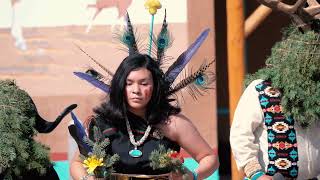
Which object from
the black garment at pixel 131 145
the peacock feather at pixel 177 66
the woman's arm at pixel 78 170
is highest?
the peacock feather at pixel 177 66

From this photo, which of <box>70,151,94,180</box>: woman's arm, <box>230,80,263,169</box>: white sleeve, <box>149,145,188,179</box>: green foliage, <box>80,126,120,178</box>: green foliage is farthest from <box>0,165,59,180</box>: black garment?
<box>230,80,263,169</box>: white sleeve

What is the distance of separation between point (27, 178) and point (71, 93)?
1.86 m

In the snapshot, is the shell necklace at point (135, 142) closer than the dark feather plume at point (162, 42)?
Yes

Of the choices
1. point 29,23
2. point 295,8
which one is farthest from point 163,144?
point 29,23

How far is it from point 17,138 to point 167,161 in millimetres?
823

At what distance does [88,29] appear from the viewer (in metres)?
5.28

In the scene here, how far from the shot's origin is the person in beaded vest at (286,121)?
341 centimetres

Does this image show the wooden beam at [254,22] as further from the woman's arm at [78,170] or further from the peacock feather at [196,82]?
the woman's arm at [78,170]

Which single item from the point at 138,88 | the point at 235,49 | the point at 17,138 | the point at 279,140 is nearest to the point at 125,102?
the point at 138,88

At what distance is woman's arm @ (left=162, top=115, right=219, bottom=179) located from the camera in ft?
10.8

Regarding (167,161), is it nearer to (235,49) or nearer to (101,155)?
(101,155)

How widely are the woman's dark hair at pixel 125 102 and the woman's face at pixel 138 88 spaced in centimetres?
2

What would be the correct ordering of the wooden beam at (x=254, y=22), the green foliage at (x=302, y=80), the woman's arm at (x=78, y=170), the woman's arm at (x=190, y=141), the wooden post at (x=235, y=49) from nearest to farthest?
the woman's arm at (x=78, y=170)
the woman's arm at (x=190, y=141)
the green foliage at (x=302, y=80)
the wooden post at (x=235, y=49)
the wooden beam at (x=254, y=22)

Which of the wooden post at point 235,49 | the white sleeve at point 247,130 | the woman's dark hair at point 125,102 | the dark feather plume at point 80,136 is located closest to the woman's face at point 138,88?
the woman's dark hair at point 125,102
